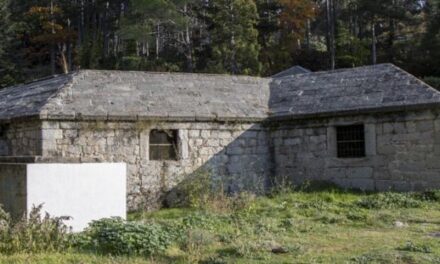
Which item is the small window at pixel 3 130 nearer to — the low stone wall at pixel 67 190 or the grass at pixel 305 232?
the grass at pixel 305 232

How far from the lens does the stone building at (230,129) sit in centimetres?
1380

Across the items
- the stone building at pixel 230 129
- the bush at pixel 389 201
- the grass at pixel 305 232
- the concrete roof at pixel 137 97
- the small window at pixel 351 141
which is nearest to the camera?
the grass at pixel 305 232

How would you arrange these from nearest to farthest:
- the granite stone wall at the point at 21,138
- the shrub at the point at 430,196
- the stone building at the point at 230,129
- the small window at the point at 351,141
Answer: the shrub at the point at 430,196
the granite stone wall at the point at 21,138
the stone building at the point at 230,129
the small window at the point at 351,141

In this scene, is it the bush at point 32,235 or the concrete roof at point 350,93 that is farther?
the concrete roof at point 350,93

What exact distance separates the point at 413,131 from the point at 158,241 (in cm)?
840

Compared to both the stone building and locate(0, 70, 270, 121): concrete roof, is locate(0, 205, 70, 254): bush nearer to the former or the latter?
the stone building

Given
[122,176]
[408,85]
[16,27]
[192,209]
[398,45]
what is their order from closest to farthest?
[122,176], [192,209], [408,85], [398,45], [16,27]

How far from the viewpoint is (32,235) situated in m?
7.82

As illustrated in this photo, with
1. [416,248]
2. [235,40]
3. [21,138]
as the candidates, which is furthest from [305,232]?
[235,40]

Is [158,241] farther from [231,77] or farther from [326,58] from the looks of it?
[326,58]

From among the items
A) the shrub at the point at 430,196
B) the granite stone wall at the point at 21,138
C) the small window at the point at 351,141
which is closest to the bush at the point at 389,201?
the shrub at the point at 430,196

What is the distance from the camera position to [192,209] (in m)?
13.4

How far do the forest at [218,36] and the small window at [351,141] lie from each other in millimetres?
18763

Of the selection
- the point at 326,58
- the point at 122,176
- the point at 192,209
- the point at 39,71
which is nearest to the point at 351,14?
the point at 326,58
